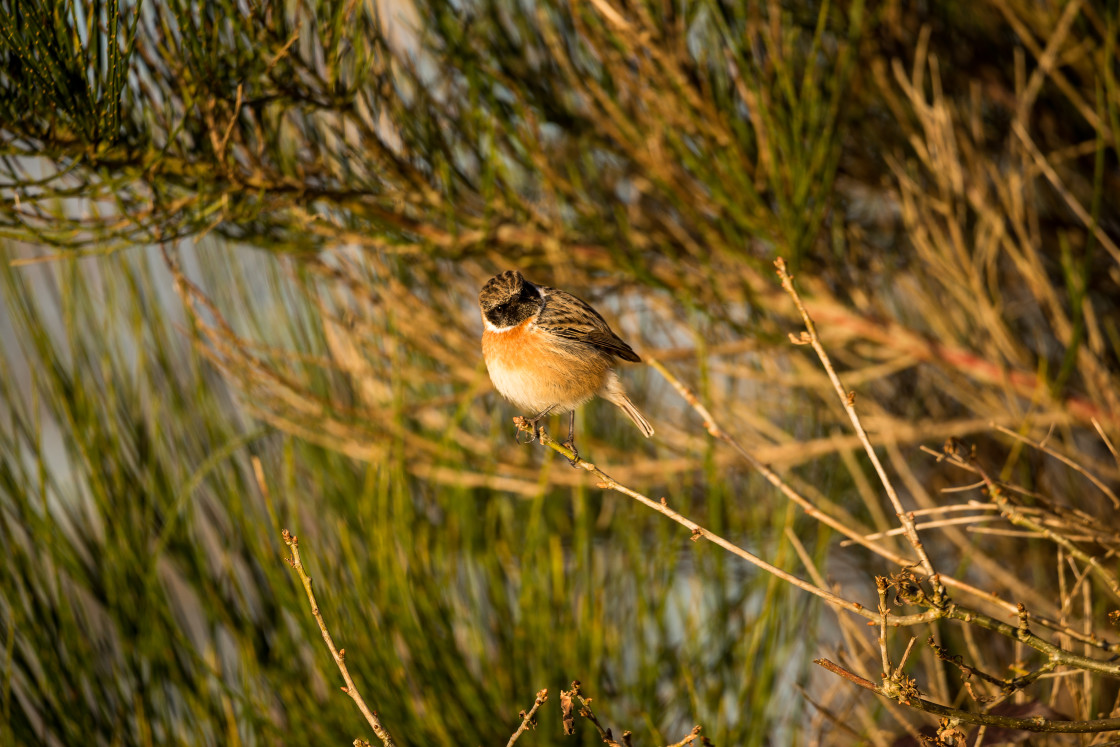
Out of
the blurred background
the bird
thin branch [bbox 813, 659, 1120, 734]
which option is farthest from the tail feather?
thin branch [bbox 813, 659, 1120, 734]

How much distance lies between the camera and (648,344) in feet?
11.3

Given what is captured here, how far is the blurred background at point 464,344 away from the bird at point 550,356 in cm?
24

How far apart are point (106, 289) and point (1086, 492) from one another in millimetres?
3920

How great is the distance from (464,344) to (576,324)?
3.97 feet

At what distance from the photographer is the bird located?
82.4 inches

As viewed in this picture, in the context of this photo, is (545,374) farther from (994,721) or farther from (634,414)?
(994,721)

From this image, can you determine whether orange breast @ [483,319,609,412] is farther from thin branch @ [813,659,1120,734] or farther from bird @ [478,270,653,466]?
thin branch @ [813,659,1120,734]

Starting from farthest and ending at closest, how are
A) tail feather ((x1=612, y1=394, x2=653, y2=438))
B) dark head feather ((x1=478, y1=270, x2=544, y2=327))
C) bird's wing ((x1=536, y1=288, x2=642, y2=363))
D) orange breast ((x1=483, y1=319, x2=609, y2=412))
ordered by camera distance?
orange breast ((x1=483, y1=319, x2=609, y2=412))
bird's wing ((x1=536, y1=288, x2=642, y2=363))
tail feather ((x1=612, y1=394, x2=653, y2=438))
dark head feather ((x1=478, y1=270, x2=544, y2=327))

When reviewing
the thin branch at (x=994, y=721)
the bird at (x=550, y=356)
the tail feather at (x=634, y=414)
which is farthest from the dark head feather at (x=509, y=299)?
the thin branch at (x=994, y=721)

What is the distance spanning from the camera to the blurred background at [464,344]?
225cm

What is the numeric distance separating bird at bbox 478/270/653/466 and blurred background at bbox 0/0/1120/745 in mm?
241

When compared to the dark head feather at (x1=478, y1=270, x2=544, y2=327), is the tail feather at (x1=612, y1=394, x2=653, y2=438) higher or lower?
lower

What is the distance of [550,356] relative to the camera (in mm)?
2158

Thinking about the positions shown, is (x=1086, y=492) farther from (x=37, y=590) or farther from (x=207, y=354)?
(x=37, y=590)
